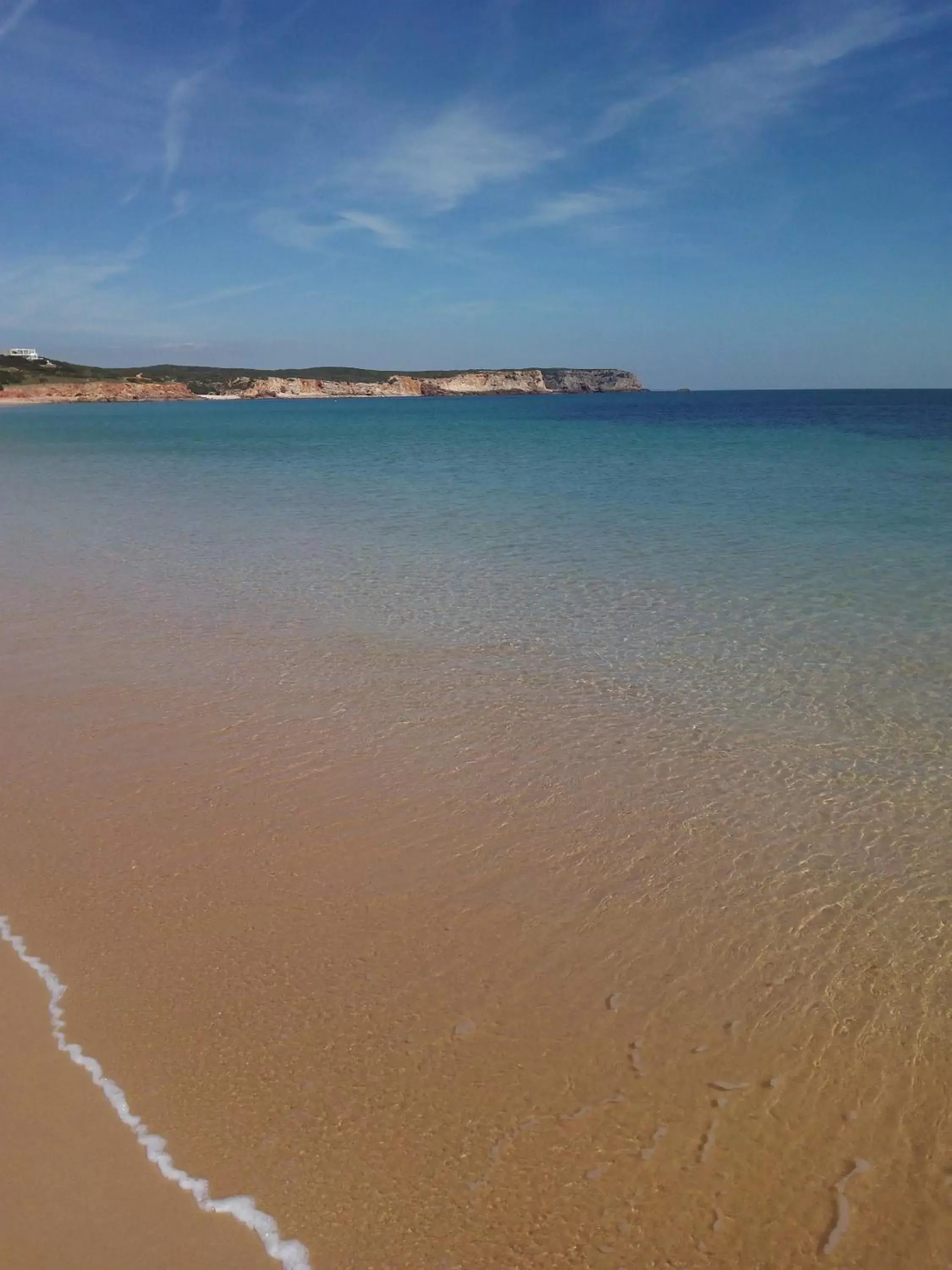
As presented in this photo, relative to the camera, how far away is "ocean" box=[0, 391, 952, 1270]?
296 centimetres

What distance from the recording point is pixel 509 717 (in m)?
6.79

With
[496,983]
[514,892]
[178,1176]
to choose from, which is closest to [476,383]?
[514,892]

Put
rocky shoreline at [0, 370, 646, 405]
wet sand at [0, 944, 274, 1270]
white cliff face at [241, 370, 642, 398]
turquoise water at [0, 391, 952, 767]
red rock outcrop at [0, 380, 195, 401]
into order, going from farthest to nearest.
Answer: white cliff face at [241, 370, 642, 398] < rocky shoreline at [0, 370, 646, 405] < red rock outcrop at [0, 380, 195, 401] < turquoise water at [0, 391, 952, 767] < wet sand at [0, 944, 274, 1270]

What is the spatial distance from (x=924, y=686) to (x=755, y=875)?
3.51 meters

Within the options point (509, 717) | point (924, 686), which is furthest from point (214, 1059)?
point (924, 686)

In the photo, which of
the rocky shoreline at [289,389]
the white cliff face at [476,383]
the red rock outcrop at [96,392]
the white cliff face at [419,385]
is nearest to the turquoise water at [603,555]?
the red rock outcrop at [96,392]

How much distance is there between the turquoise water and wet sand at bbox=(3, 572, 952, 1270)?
1.67 meters

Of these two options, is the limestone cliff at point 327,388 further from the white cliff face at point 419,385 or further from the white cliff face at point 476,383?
the white cliff face at point 476,383

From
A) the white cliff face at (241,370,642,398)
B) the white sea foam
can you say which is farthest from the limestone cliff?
the white sea foam

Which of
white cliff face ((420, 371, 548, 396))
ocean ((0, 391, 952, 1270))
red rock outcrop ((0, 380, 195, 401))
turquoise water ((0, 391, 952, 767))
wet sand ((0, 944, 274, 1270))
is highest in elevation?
white cliff face ((420, 371, 548, 396))

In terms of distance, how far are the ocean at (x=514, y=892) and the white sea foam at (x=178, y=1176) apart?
5 cm

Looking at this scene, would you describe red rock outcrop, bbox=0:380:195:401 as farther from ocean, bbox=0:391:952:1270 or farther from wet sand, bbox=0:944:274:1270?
wet sand, bbox=0:944:274:1270

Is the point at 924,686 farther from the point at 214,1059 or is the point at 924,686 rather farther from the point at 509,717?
the point at 214,1059

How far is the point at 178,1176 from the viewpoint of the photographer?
2.94 metres
